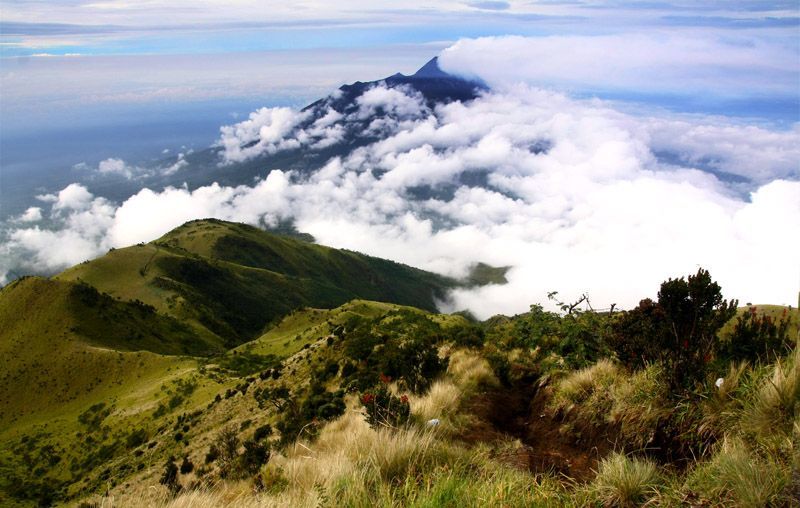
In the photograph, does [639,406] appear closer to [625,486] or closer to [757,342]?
[757,342]

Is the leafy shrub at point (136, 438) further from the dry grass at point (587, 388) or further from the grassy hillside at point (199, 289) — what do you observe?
the grassy hillside at point (199, 289)

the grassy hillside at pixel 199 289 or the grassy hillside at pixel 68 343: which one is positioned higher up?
the grassy hillside at pixel 68 343

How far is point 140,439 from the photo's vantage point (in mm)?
42156

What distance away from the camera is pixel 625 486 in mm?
5027

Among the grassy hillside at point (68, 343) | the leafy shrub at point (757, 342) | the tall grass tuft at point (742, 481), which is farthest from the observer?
the grassy hillside at point (68, 343)

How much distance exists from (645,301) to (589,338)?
2004mm

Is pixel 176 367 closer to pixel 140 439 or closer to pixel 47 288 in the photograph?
pixel 140 439

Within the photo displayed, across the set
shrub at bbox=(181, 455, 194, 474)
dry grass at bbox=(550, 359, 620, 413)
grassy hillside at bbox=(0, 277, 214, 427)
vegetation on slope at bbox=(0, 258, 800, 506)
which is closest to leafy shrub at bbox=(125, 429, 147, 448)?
grassy hillside at bbox=(0, 277, 214, 427)

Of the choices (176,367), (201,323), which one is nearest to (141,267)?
(201,323)

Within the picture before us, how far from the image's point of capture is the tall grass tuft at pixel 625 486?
16.4 feet

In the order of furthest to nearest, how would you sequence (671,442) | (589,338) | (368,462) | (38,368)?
(38,368)
(589,338)
(671,442)
(368,462)

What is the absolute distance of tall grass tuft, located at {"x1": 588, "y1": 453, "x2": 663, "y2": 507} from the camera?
500cm

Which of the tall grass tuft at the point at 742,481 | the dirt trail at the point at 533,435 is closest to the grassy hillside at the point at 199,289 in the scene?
the dirt trail at the point at 533,435

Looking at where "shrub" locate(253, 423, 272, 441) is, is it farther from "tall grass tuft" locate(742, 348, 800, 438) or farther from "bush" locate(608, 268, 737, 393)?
"tall grass tuft" locate(742, 348, 800, 438)
